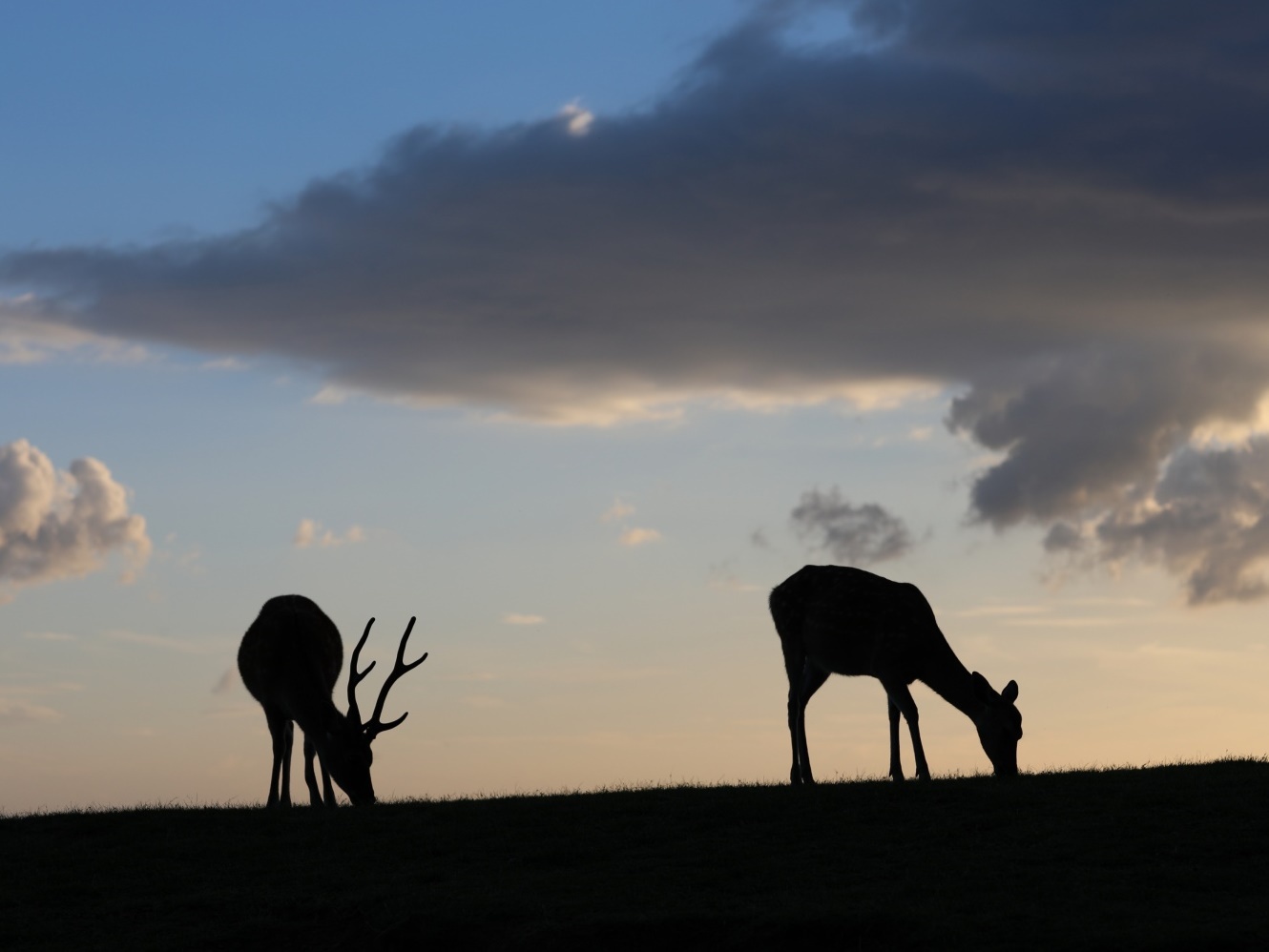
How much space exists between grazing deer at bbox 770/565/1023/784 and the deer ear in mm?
14

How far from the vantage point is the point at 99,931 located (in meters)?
17.3

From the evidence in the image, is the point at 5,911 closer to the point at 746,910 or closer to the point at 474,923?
the point at 474,923

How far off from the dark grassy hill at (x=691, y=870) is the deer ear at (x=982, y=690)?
7.42 ft

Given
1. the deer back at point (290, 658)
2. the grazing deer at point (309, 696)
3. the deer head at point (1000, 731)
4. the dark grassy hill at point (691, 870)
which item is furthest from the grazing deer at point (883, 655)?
the deer back at point (290, 658)

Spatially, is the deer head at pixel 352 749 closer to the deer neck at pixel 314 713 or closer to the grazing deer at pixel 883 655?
the deer neck at pixel 314 713

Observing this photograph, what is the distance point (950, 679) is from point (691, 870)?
8324mm

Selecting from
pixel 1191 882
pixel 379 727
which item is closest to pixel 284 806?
pixel 379 727

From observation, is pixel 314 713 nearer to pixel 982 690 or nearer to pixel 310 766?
pixel 310 766

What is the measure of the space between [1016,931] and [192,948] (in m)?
7.78

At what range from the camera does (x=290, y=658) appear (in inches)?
976

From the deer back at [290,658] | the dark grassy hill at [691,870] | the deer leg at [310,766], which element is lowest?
the dark grassy hill at [691,870]

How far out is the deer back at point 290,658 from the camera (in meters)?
24.4

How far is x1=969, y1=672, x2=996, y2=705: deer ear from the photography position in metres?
24.6

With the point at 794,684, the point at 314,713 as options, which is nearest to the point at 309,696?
the point at 314,713
